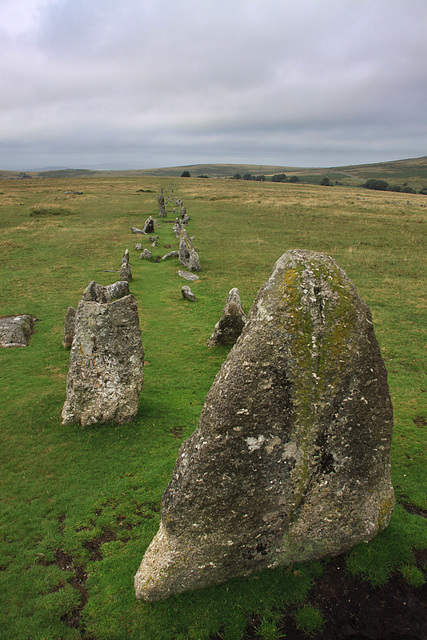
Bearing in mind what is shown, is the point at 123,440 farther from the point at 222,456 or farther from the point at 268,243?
the point at 268,243

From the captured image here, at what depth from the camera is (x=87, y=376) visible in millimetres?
8656

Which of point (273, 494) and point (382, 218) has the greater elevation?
point (382, 218)

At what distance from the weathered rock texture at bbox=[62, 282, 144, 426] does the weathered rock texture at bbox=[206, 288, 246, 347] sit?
4.60 m

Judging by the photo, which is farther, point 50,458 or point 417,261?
point 417,261

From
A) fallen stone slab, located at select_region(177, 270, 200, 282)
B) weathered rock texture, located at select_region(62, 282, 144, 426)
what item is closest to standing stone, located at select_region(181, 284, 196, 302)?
fallen stone slab, located at select_region(177, 270, 200, 282)

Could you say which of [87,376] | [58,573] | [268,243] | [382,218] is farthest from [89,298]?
[382,218]

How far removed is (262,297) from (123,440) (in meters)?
5.48

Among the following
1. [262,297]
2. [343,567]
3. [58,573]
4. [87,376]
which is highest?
[262,297]

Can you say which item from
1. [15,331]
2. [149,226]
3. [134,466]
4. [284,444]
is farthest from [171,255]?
[284,444]

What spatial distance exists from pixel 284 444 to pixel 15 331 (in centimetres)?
1209

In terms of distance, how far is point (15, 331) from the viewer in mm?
13656

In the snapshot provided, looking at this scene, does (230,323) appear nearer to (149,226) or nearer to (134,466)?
(134,466)

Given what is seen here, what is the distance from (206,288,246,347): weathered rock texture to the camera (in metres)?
12.8

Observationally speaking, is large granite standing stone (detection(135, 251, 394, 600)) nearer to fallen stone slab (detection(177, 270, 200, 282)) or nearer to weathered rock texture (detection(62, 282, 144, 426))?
weathered rock texture (detection(62, 282, 144, 426))
